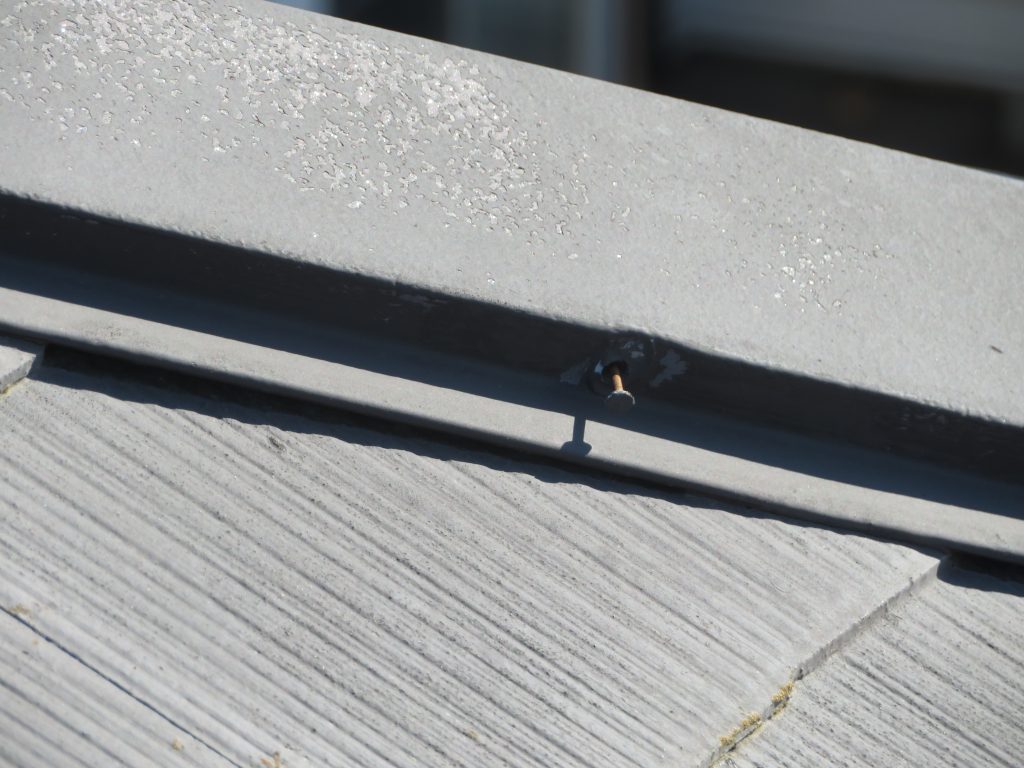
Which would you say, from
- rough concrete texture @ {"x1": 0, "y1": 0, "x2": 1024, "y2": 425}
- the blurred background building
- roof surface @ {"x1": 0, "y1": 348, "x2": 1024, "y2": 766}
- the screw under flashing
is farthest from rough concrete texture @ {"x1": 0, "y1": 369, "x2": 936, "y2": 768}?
the blurred background building

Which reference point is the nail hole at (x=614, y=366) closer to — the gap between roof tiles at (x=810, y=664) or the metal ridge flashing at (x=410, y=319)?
the metal ridge flashing at (x=410, y=319)

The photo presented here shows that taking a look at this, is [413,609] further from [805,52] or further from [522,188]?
[805,52]

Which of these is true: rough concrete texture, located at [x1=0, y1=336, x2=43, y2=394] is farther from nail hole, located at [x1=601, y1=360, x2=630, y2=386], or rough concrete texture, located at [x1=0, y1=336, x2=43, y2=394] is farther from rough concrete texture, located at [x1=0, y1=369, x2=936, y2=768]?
nail hole, located at [x1=601, y1=360, x2=630, y2=386]

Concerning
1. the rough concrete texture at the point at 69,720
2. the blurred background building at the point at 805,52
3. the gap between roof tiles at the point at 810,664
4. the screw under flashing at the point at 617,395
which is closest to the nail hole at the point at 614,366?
the screw under flashing at the point at 617,395

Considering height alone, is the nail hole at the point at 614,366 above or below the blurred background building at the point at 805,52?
below

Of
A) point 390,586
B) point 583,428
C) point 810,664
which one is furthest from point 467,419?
point 810,664

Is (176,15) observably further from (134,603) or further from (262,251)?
(134,603)
